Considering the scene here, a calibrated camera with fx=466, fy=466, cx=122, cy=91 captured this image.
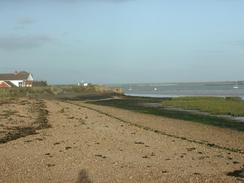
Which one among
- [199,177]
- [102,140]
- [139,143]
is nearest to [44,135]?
[102,140]

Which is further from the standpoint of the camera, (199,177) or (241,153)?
(241,153)

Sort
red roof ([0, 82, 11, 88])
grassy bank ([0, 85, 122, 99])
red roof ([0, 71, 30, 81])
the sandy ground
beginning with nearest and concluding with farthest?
the sandy ground
grassy bank ([0, 85, 122, 99])
red roof ([0, 82, 11, 88])
red roof ([0, 71, 30, 81])

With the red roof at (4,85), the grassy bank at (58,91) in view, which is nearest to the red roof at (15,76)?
the grassy bank at (58,91)

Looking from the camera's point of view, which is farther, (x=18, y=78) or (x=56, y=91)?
(x=18, y=78)

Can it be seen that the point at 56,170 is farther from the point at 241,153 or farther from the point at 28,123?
the point at 28,123

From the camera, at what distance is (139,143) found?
61.9 ft

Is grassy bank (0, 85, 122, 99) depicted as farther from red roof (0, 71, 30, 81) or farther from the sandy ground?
the sandy ground

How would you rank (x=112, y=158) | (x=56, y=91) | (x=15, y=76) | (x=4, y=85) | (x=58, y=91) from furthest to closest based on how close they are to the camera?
(x=15, y=76) → (x=58, y=91) → (x=56, y=91) → (x=4, y=85) → (x=112, y=158)

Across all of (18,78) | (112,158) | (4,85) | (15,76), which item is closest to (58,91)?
(18,78)

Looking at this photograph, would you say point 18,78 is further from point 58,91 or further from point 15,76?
point 58,91

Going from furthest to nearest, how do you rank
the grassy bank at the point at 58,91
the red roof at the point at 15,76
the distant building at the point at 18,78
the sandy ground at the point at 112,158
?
the red roof at the point at 15,76, the distant building at the point at 18,78, the grassy bank at the point at 58,91, the sandy ground at the point at 112,158

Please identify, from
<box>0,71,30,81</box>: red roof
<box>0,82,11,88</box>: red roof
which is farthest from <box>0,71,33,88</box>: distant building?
<box>0,82,11,88</box>: red roof

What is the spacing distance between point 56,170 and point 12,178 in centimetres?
142

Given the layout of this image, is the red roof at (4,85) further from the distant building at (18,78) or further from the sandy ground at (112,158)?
Result: the sandy ground at (112,158)
